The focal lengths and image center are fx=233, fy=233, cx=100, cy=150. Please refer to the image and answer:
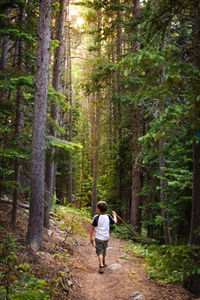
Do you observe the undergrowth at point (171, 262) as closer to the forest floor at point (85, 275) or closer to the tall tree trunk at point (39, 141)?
the forest floor at point (85, 275)

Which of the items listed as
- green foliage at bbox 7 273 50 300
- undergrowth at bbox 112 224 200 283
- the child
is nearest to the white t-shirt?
the child

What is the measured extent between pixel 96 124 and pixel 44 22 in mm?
12068

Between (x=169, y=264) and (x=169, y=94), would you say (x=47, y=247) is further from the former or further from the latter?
(x=169, y=94)

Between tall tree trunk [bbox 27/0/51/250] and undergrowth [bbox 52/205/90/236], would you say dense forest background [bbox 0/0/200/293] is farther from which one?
undergrowth [bbox 52/205/90/236]

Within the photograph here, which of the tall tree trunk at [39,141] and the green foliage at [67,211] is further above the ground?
the tall tree trunk at [39,141]

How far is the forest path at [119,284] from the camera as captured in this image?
5.23m

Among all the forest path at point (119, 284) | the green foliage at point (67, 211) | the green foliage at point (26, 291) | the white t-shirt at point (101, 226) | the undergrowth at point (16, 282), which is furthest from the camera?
the green foliage at point (67, 211)

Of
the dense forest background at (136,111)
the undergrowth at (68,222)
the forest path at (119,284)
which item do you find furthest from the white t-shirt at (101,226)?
the undergrowth at (68,222)

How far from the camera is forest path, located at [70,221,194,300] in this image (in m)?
5.23

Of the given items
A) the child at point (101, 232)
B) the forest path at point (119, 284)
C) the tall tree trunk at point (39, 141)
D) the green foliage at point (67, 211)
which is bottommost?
the green foliage at point (67, 211)

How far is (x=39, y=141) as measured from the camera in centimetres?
714

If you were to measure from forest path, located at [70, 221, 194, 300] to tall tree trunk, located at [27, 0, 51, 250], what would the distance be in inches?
67.3

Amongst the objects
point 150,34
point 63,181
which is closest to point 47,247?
point 150,34

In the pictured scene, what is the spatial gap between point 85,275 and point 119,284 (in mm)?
1295
